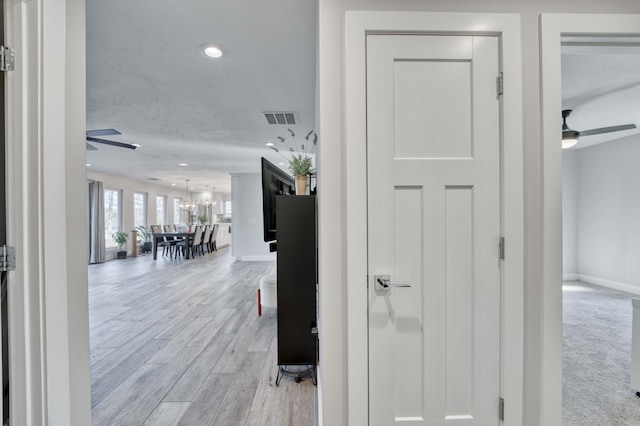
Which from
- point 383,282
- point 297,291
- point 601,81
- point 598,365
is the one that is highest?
point 601,81

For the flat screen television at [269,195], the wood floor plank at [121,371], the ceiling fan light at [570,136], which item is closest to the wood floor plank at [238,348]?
the wood floor plank at [121,371]

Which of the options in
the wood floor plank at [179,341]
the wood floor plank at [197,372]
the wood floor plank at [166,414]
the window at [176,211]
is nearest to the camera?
the wood floor plank at [166,414]

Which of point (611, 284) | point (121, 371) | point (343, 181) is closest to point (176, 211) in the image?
point (121, 371)

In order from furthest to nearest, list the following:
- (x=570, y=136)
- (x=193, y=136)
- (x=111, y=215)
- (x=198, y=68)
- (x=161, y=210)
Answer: (x=161, y=210), (x=111, y=215), (x=193, y=136), (x=570, y=136), (x=198, y=68)

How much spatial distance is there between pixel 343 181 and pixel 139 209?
11.0 m

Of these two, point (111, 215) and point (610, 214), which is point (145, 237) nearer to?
point (111, 215)

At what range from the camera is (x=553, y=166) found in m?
1.29

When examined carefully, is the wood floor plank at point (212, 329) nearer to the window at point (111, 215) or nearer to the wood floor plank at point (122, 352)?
the wood floor plank at point (122, 352)

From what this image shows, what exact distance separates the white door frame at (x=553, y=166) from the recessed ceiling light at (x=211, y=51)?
6.83 ft

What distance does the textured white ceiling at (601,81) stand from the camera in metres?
1.38

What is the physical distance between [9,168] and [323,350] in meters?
1.57

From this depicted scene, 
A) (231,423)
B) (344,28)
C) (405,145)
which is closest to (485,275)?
(405,145)

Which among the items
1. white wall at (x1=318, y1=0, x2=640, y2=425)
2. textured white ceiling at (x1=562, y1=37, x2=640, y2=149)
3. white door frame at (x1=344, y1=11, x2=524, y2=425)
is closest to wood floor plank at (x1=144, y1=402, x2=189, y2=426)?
white wall at (x1=318, y1=0, x2=640, y2=425)

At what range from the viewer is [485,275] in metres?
1.29
